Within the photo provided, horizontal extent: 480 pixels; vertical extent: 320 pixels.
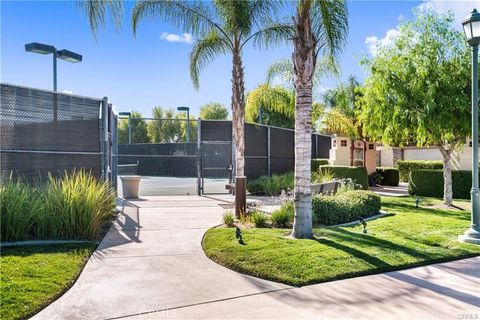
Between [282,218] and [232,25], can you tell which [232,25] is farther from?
[282,218]

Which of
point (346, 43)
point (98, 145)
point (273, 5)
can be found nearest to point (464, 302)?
point (346, 43)

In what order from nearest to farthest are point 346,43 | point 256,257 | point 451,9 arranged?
point 256,257
point 346,43
point 451,9

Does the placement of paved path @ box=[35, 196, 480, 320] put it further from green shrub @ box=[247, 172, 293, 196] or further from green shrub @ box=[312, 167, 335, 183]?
green shrub @ box=[247, 172, 293, 196]

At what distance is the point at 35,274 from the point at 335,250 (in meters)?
4.14

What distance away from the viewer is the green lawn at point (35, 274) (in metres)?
3.83

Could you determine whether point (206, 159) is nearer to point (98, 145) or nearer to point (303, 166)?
point (98, 145)

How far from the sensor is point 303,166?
274 inches

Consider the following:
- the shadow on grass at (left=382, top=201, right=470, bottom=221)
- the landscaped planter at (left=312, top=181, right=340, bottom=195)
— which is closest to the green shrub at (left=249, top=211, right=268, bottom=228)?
the landscaped planter at (left=312, top=181, right=340, bottom=195)

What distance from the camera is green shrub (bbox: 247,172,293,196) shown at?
15.2m

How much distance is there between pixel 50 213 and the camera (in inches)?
263

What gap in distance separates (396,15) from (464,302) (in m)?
10.9

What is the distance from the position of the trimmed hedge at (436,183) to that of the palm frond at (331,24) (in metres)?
9.82

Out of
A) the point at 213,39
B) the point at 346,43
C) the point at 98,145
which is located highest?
the point at 213,39

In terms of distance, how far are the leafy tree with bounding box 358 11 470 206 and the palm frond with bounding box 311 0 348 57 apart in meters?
4.57
